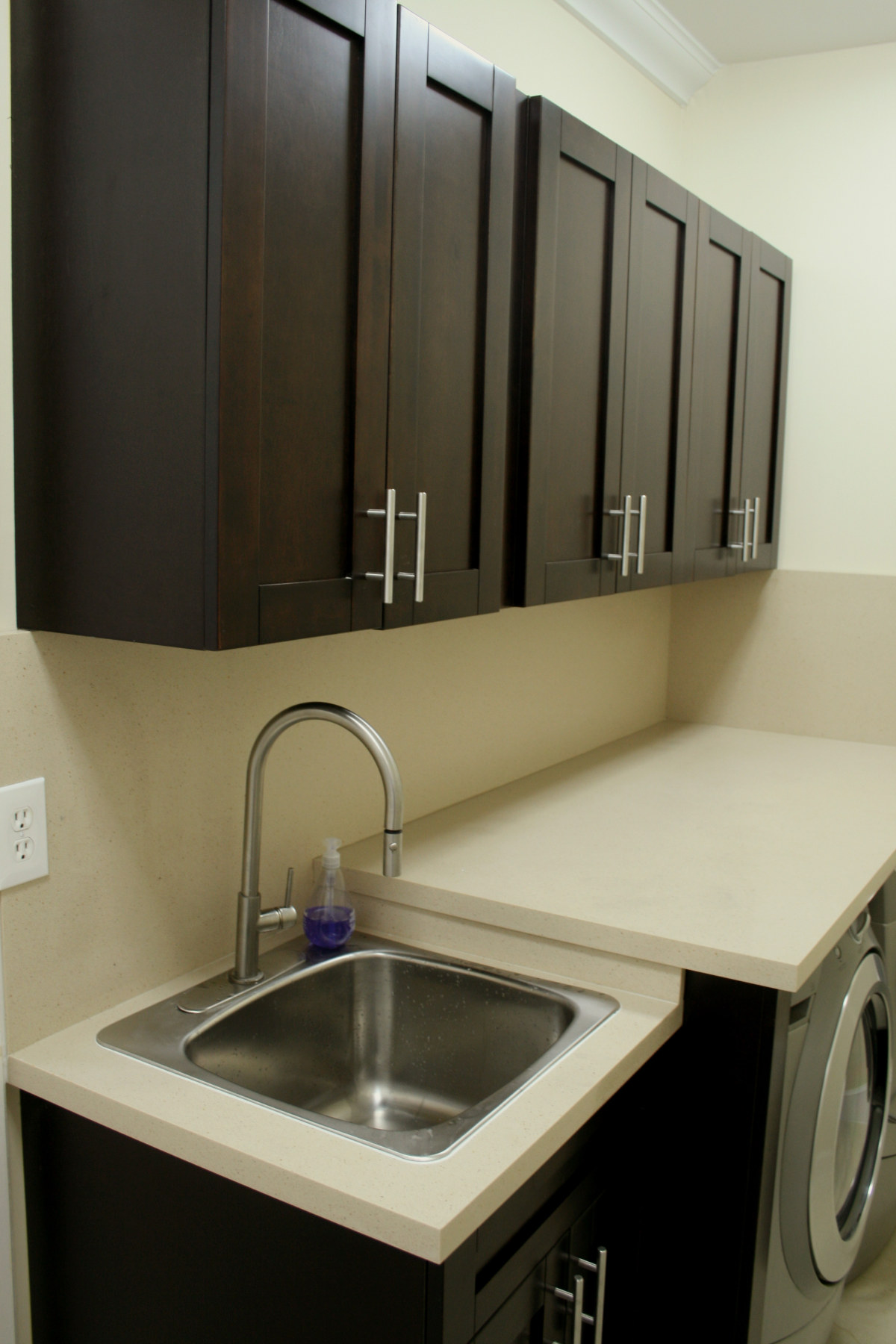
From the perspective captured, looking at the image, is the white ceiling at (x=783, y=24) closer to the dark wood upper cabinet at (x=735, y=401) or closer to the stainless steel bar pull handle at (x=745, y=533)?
the dark wood upper cabinet at (x=735, y=401)

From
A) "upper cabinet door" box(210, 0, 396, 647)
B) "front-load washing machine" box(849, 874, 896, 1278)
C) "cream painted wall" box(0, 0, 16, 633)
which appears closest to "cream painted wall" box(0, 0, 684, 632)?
"cream painted wall" box(0, 0, 16, 633)

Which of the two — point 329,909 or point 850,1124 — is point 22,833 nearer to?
point 329,909

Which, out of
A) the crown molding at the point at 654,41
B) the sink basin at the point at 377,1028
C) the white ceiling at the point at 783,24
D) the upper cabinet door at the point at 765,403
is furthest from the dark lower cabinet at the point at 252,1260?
the white ceiling at the point at 783,24

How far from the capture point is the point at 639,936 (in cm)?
149

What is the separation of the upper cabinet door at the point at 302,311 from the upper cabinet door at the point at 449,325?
4 cm

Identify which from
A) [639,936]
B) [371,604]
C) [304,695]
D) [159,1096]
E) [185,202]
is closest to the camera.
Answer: [185,202]

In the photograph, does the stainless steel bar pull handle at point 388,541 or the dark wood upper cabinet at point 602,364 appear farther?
the dark wood upper cabinet at point 602,364

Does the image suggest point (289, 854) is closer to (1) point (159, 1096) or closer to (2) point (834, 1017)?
(1) point (159, 1096)

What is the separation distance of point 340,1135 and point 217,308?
2.81ft

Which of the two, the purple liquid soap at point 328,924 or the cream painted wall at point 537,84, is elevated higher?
the cream painted wall at point 537,84

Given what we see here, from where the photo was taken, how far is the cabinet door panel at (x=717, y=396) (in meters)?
2.28

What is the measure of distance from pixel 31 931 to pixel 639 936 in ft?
2.60

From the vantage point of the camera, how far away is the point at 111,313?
115 cm

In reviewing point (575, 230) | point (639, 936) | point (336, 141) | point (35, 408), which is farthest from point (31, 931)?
point (575, 230)
